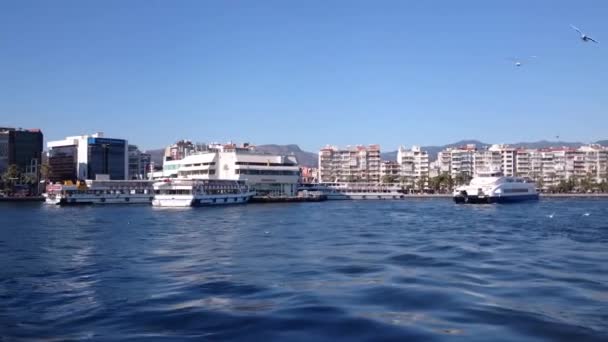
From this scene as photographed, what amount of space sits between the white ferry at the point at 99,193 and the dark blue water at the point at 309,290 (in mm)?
47627

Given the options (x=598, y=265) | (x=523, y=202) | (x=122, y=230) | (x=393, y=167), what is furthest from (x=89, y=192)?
(x=393, y=167)

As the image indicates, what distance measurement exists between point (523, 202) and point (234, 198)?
107 feet

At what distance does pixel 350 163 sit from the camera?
127m

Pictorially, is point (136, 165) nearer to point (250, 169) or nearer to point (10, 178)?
point (10, 178)

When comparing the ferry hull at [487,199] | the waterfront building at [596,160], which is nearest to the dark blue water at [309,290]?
the ferry hull at [487,199]

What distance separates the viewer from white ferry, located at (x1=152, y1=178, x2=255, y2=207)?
59.1 meters

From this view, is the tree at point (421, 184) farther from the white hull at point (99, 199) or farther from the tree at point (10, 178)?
the tree at point (10, 178)

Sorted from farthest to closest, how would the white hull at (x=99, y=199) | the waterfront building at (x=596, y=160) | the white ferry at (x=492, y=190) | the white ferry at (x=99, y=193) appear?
the waterfront building at (x=596, y=160) < the white ferry at (x=99, y=193) < the white hull at (x=99, y=199) < the white ferry at (x=492, y=190)

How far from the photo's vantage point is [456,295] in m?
10.4

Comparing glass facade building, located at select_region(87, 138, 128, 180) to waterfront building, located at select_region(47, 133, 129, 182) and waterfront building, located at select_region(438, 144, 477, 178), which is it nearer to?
waterfront building, located at select_region(47, 133, 129, 182)

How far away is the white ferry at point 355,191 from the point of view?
92812 mm

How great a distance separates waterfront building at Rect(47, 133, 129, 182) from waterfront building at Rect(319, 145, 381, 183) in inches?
1586

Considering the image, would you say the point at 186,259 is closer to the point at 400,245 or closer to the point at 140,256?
the point at 140,256

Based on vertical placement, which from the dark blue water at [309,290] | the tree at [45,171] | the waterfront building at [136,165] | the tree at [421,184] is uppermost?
the waterfront building at [136,165]
